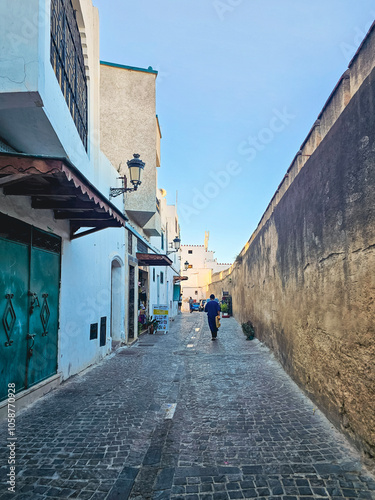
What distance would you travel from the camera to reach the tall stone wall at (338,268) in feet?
10.2

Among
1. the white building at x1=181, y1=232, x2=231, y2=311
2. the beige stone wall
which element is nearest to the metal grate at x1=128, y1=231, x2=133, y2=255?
the beige stone wall

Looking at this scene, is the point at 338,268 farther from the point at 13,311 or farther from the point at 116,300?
the point at 116,300

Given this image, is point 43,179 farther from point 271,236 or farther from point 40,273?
point 271,236

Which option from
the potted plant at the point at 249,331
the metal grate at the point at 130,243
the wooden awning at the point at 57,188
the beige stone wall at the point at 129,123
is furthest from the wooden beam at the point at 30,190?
the potted plant at the point at 249,331

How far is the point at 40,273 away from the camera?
5508mm

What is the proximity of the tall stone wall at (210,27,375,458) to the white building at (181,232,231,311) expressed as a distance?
43.1 metres

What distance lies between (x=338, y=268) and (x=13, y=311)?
415cm

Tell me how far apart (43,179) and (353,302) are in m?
3.72

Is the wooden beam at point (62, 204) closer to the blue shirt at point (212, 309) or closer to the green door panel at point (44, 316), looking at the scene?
the green door panel at point (44, 316)

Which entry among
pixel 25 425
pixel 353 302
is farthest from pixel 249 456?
pixel 25 425

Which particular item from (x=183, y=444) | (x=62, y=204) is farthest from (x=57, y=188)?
(x=183, y=444)

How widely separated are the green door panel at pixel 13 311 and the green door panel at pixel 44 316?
0.17 m

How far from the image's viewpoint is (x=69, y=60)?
6.23 metres

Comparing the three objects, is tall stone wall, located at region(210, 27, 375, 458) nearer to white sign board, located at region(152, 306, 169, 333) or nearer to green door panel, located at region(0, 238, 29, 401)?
green door panel, located at region(0, 238, 29, 401)
